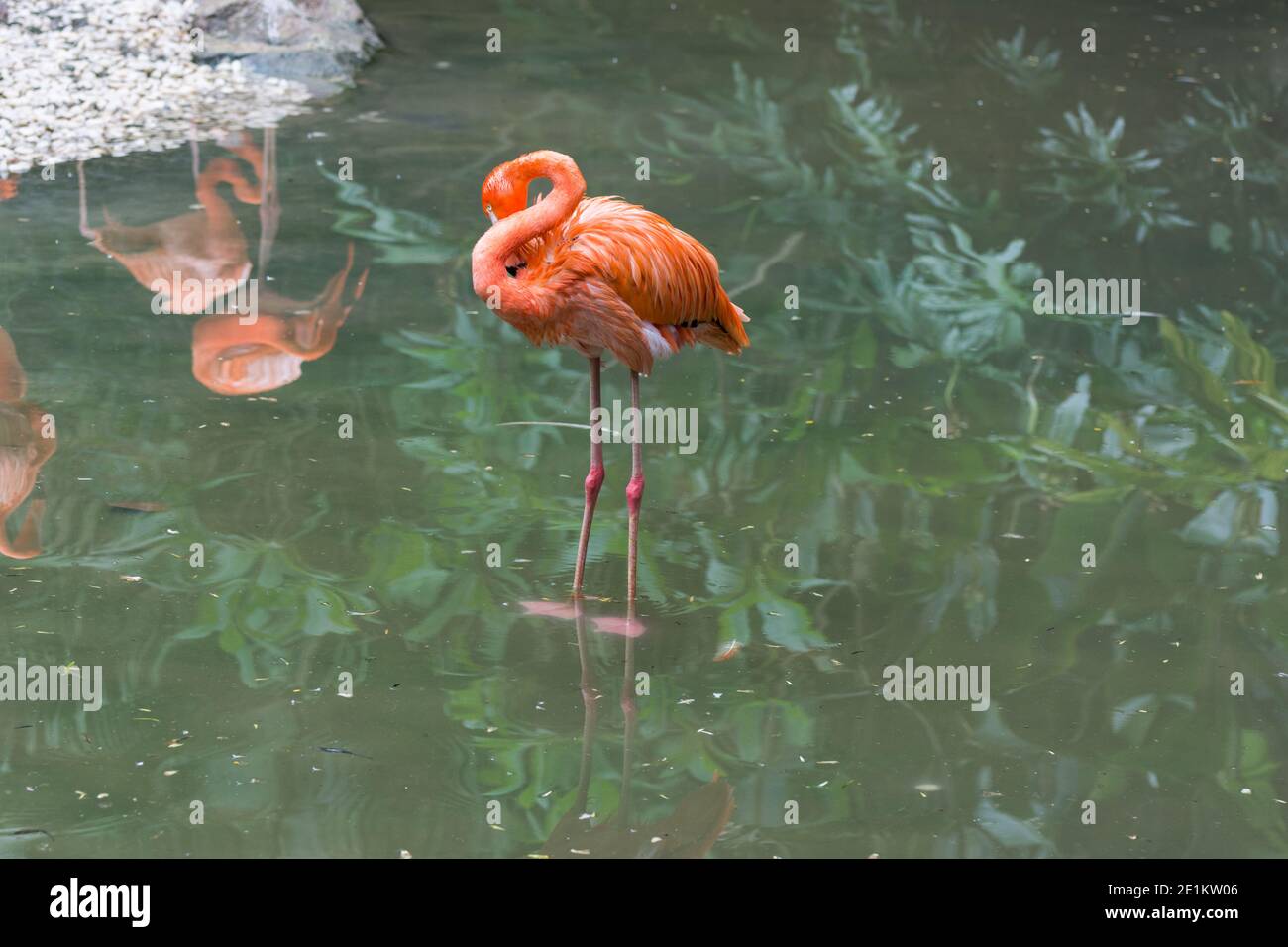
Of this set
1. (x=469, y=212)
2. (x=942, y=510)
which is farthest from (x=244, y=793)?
(x=469, y=212)

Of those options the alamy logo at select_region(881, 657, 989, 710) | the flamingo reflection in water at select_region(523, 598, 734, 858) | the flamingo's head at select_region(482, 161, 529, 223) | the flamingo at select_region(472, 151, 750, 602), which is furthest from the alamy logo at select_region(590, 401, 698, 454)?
the flamingo reflection in water at select_region(523, 598, 734, 858)

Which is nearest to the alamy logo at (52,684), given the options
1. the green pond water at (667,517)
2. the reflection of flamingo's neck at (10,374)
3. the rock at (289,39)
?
the green pond water at (667,517)

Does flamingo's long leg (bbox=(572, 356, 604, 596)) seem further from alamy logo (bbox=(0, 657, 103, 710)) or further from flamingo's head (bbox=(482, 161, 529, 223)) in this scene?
alamy logo (bbox=(0, 657, 103, 710))

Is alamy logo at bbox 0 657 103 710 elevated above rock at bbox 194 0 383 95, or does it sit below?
below

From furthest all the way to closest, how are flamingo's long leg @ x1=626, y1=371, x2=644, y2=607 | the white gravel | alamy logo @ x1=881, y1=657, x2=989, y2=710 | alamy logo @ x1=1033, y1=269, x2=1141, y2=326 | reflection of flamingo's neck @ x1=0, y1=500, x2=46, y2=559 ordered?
1. the white gravel
2. alamy logo @ x1=1033, y1=269, x2=1141, y2=326
3. reflection of flamingo's neck @ x1=0, y1=500, x2=46, y2=559
4. flamingo's long leg @ x1=626, y1=371, x2=644, y2=607
5. alamy logo @ x1=881, y1=657, x2=989, y2=710

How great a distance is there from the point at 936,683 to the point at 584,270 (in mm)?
1408

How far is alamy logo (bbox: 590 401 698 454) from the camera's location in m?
5.30

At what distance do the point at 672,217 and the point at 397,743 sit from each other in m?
4.33

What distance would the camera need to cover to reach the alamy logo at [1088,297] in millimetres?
6559

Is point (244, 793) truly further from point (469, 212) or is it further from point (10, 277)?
point (469, 212)

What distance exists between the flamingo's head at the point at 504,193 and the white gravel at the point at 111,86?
4.33 m

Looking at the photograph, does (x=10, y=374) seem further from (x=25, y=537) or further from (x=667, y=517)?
(x=667, y=517)

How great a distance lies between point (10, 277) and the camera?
20.3 ft

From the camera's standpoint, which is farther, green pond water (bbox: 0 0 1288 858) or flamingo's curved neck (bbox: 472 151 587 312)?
flamingo's curved neck (bbox: 472 151 587 312)
